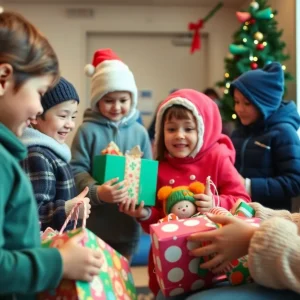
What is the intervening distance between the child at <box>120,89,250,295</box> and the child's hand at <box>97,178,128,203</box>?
66mm

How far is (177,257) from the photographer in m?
1.21

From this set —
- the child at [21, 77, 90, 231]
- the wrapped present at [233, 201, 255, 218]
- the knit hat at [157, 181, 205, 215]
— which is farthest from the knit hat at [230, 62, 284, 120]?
the child at [21, 77, 90, 231]

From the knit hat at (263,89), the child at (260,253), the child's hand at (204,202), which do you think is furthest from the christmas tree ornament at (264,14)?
the child at (260,253)

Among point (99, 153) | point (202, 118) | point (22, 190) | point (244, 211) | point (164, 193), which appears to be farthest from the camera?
point (99, 153)

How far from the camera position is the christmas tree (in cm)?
→ 345

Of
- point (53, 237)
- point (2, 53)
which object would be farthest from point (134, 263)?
point (2, 53)

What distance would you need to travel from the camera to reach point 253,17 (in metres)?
3.51

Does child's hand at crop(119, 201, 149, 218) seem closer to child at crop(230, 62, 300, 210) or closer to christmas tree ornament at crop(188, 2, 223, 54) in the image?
child at crop(230, 62, 300, 210)

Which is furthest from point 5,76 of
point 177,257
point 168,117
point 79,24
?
point 79,24

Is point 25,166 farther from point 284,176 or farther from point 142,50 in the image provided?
point 142,50

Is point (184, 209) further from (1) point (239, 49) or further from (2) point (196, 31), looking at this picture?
(2) point (196, 31)

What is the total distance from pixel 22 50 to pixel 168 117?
3.12ft

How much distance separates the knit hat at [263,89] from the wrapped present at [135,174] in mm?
796

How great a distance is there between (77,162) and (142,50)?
11.8 ft
